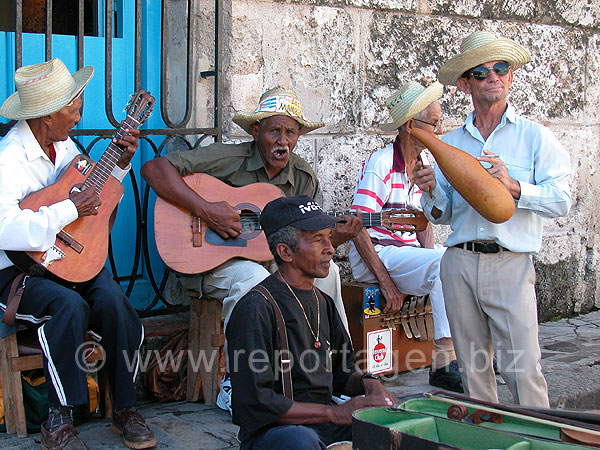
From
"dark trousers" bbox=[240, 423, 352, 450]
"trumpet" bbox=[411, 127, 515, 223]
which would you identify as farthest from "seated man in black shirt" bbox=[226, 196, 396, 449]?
"trumpet" bbox=[411, 127, 515, 223]

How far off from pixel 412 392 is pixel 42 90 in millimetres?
2492

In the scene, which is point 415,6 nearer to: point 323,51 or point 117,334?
point 323,51

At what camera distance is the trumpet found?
3270 mm

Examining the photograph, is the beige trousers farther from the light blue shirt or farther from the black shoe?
the black shoe

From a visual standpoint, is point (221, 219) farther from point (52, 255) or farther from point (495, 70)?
point (495, 70)

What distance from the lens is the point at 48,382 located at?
348 centimetres

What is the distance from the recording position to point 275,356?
2.81 meters

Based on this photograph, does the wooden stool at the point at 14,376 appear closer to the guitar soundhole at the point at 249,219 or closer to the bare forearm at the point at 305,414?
the guitar soundhole at the point at 249,219

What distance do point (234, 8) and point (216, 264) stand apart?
60.1 inches

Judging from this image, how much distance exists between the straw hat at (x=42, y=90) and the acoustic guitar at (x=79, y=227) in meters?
0.29

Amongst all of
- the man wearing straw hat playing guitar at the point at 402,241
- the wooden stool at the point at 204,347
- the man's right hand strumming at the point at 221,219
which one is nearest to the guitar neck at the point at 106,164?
the man's right hand strumming at the point at 221,219

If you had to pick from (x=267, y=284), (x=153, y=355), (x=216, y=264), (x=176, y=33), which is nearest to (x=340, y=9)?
(x=176, y=33)

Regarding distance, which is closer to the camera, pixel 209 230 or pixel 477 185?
pixel 477 185

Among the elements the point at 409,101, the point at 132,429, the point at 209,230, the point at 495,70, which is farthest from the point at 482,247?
the point at 132,429
